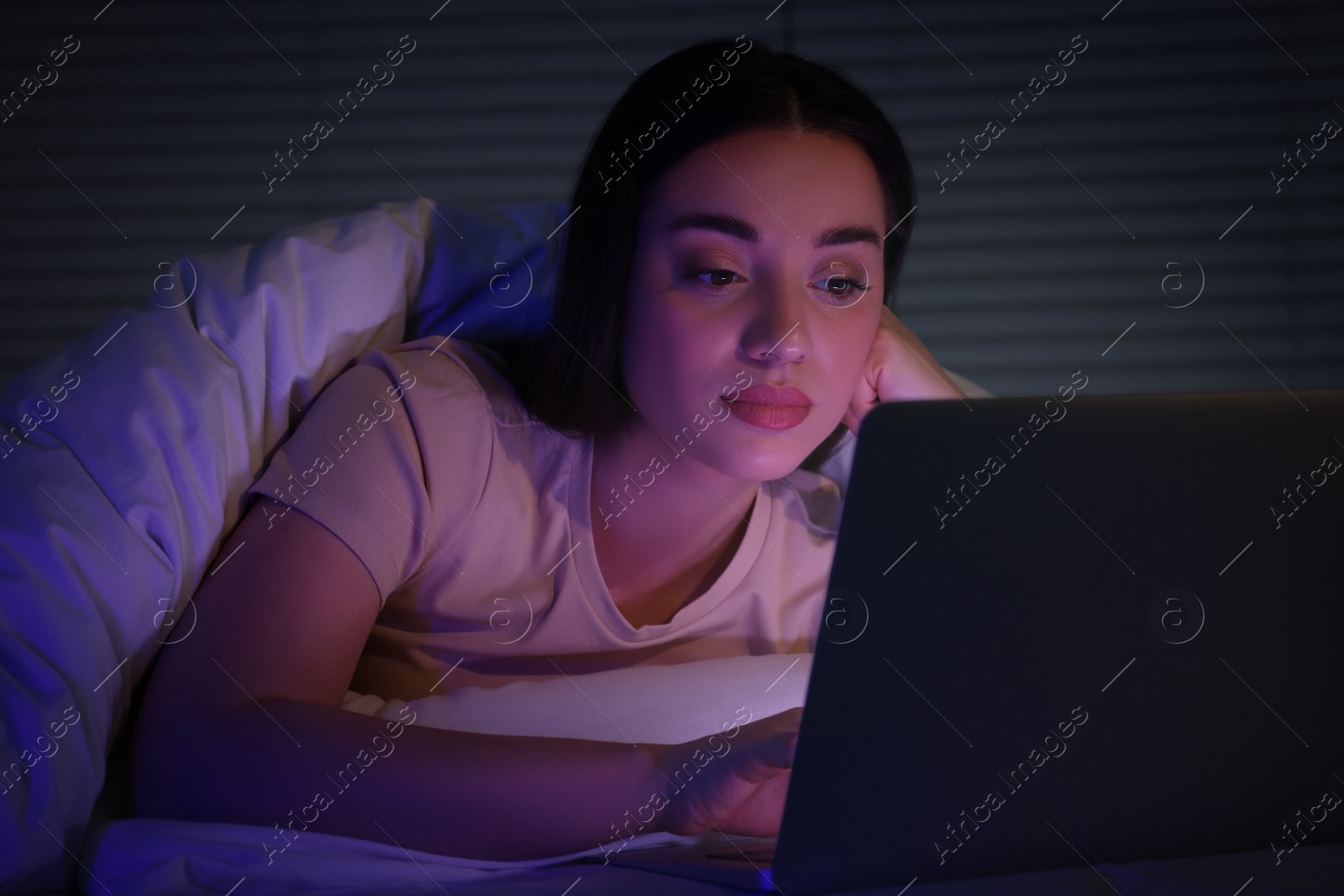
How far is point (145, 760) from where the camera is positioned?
2.80ft

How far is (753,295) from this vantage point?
1099mm

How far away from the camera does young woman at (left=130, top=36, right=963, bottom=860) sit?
0.81m

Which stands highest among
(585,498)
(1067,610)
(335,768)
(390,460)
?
(390,460)

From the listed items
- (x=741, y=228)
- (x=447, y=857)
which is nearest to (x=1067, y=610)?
(x=447, y=857)

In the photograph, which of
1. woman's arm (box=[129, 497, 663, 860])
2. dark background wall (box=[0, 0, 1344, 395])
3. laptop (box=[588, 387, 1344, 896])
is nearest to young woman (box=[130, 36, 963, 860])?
woman's arm (box=[129, 497, 663, 860])

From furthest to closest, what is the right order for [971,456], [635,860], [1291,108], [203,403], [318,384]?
1. [1291,108]
2. [318,384]
3. [203,403]
4. [635,860]
5. [971,456]

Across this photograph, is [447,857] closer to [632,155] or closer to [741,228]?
[741,228]

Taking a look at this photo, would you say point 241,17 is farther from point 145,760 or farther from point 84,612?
point 145,760

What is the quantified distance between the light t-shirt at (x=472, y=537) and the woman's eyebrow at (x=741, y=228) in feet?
0.95

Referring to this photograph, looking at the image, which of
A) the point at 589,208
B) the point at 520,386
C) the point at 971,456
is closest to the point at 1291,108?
the point at 589,208

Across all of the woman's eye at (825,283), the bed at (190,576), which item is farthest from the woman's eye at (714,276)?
the bed at (190,576)

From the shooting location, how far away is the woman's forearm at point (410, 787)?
798mm

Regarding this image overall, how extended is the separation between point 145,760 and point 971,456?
0.76 m

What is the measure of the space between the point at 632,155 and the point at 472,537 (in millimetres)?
505
